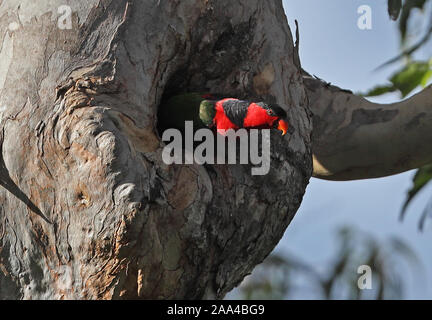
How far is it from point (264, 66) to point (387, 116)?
1414 mm

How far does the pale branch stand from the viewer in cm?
479

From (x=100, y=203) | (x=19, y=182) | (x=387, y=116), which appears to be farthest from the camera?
(x=387, y=116)

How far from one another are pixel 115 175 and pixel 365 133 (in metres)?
2.54

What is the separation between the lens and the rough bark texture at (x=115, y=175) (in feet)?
9.54

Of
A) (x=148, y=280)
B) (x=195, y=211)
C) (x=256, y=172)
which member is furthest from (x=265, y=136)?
(x=148, y=280)

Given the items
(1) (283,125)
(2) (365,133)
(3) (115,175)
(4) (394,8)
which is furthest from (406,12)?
(3) (115,175)

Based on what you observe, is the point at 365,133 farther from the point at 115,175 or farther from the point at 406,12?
the point at 115,175

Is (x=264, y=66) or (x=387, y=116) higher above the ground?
(x=264, y=66)

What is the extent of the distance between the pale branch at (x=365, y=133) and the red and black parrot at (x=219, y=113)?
1.34m

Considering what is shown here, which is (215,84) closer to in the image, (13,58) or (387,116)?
(13,58)

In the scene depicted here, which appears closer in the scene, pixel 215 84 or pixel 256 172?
pixel 256 172

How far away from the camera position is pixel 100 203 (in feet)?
9.47

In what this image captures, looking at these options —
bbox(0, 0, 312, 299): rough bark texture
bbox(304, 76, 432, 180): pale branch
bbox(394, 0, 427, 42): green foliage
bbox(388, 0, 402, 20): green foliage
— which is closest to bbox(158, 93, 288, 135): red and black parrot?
bbox(0, 0, 312, 299): rough bark texture

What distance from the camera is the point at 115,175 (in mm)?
2859
